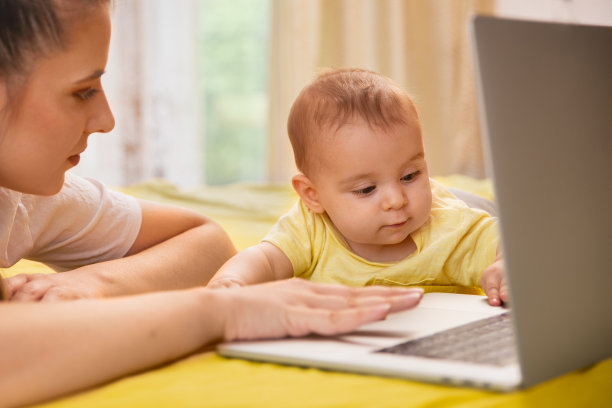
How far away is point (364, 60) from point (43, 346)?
3.15m

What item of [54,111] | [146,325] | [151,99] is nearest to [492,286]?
[146,325]

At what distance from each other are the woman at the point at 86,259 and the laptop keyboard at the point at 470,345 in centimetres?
7

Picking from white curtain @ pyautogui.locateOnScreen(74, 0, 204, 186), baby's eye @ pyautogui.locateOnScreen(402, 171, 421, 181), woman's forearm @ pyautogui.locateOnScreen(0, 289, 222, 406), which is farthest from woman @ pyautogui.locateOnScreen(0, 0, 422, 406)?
white curtain @ pyautogui.locateOnScreen(74, 0, 204, 186)

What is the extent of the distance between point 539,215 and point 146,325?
394mm

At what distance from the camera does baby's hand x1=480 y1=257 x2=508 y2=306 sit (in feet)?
3.47

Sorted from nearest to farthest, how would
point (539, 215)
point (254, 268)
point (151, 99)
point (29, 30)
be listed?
point (539, 215) → point (29, 30) → point (254, 268) → point (151, 99)

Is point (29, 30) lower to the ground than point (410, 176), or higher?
higher

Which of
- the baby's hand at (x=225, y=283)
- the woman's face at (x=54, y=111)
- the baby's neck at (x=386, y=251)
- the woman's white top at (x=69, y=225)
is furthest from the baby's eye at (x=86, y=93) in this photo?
the baby's neck at (x=386, y=251)

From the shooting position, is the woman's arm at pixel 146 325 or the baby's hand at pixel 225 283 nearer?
the woman's arm at pixel 146 325

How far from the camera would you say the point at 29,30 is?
3.20 ft

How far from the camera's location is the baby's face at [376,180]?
124 centimetres

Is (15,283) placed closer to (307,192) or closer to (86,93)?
(86,93)

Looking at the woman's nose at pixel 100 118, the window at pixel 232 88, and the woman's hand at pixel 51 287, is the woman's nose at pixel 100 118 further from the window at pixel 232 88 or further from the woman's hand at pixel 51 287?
the window at pixel 232 88

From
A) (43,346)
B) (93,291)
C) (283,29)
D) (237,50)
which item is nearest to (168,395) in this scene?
(43,346)
